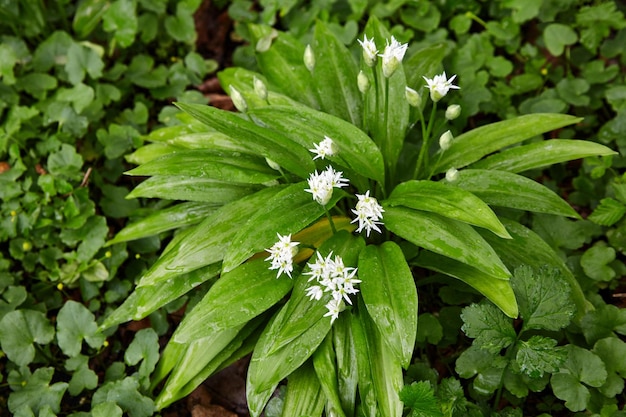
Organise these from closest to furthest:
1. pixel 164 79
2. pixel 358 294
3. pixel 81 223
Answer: pixel 358 294 < pixel 81 223 < pixel 164 79

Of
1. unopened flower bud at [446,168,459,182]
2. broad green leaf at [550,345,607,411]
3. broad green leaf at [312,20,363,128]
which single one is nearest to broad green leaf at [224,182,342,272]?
unopened flower bud at [446,168,459,182]

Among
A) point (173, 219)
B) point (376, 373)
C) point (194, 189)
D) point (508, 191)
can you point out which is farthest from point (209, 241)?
point (508, 191)

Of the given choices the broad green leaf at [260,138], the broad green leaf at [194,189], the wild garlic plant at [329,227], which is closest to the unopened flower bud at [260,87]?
the wild garlic plant at [329,227]

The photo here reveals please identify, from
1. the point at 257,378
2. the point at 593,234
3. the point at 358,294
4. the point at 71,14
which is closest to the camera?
the point at 257,378

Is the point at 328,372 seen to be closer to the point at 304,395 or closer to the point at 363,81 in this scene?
the point at 304,395

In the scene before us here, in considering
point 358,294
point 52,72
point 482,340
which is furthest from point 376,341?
point 52,72

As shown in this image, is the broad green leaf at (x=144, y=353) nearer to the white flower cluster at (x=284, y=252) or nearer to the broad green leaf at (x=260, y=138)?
the white flower cluster at (x=284, y=252)

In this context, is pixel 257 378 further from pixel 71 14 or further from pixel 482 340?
pixel 71 14
